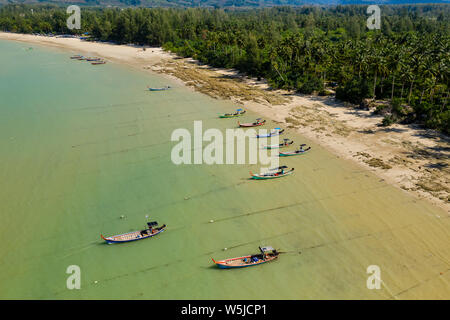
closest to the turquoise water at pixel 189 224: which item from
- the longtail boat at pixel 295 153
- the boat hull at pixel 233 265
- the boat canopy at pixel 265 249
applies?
the boat hull at pixel 233 265

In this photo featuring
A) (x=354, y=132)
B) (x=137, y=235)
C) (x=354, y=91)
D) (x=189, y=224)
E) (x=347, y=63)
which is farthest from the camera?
(x=347, y=63)

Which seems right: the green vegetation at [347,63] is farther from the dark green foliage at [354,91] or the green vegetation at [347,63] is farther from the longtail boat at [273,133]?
the longtail boat at [273,133]

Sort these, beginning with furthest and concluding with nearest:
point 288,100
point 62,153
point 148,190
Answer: point 288,100
point 62,153
point 148,190

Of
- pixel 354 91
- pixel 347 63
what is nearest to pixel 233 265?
pixel 354 91

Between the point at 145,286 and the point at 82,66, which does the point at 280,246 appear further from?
the point at 82,66

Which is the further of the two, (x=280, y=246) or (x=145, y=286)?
(x=280, y=246)

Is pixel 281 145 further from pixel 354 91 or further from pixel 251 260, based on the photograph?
pixel 354 91
